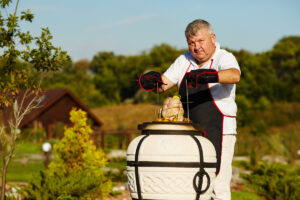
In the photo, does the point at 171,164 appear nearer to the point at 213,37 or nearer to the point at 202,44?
the point at 202,44

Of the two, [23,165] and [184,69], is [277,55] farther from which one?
[184,69]

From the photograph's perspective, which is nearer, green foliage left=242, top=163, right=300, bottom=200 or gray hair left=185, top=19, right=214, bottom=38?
gray hair left=185, top=19, right=214, bottom=38

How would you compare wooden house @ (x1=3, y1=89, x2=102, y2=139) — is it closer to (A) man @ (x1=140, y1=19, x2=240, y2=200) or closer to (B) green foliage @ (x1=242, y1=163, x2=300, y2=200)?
(B) green foliage @ (x1=242, y1=163, x2=300, y2=200)

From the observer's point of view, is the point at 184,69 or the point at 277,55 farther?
the point at 277,55

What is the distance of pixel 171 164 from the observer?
3457 mm

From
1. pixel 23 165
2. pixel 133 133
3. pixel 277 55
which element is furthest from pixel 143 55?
pixel 23 165

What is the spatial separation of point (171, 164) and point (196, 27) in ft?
3.89

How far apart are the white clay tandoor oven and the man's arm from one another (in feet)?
1.48


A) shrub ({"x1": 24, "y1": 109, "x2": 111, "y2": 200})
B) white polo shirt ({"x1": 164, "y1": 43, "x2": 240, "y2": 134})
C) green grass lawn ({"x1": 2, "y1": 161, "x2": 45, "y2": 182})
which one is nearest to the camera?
white polo shirt ({"x1": 164, "y1": 43, "x2": 240, "y2": 134})

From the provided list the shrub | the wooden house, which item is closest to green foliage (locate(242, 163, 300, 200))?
the shrub

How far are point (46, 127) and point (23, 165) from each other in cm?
1805

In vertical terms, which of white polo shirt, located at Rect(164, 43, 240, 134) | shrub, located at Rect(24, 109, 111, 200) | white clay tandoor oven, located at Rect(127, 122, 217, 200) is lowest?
shrub, located at Rect(24, 109, 111, 200)

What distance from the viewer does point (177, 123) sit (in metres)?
3.64

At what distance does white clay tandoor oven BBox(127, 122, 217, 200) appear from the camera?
11.4 feet
